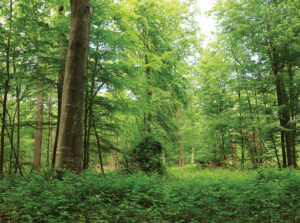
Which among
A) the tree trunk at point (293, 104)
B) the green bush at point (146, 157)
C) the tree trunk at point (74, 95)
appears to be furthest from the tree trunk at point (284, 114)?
the tree trunk at point (74, 95)

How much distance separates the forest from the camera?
3938 mm

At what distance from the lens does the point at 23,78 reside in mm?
6828

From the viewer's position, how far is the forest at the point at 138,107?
394 centimetres

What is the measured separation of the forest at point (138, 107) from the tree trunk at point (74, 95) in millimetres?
27

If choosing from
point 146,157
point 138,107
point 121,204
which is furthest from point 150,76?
point 121,204

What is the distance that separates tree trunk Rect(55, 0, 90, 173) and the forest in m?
0.03

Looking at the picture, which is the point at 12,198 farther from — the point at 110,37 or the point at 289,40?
the point at 289,40

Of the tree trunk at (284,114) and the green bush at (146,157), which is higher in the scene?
the tree trunk at (284,114)

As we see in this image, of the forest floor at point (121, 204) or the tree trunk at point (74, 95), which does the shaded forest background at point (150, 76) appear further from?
the forest floor at point (121, 204)

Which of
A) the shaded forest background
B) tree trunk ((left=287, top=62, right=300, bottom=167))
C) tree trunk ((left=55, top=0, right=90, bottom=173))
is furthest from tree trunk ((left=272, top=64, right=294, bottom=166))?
tree trunk ((left=55, top=0, right=90, bottom=173))

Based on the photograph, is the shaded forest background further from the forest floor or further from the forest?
the forest floor

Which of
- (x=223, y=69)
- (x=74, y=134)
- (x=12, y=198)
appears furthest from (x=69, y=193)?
(x=223, y=69)

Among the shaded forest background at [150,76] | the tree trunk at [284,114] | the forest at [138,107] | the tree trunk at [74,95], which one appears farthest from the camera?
the tree trunk at [284,114]

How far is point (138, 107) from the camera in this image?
9.55 meters
